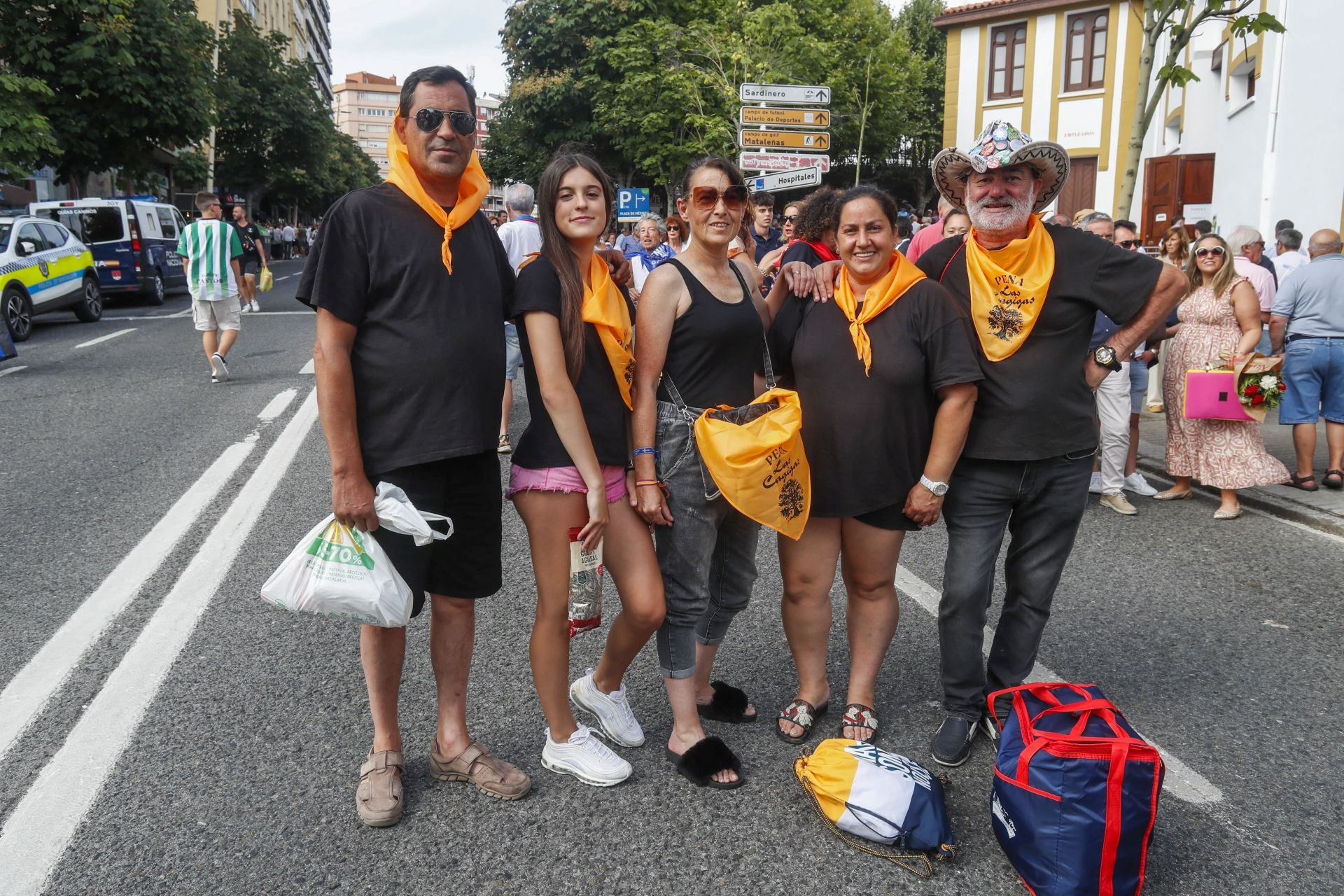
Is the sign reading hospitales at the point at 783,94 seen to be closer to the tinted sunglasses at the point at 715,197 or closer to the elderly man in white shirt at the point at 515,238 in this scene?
the elderly man in white shirt at the point at 515,238

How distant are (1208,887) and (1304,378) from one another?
5774mm

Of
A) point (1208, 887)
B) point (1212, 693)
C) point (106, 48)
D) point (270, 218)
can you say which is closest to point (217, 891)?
point (1208, 887)

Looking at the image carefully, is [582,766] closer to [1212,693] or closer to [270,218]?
[1212,693]

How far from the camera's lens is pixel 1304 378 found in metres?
7.05

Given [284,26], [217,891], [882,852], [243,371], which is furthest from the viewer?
[284,26]

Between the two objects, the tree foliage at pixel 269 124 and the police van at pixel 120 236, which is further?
the tree foliage at pixel 269 124

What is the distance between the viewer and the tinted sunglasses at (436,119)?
2.68m

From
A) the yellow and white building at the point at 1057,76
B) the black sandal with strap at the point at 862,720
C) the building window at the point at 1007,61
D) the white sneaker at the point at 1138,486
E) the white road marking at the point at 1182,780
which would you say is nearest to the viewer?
the white road marking at the point at 1182,780

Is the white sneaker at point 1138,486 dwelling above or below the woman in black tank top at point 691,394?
below

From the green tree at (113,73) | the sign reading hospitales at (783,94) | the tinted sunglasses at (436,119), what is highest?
the green tree at (113,73)

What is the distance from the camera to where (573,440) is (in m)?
2.76

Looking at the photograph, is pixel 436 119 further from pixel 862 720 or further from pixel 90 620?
pixel 90 620

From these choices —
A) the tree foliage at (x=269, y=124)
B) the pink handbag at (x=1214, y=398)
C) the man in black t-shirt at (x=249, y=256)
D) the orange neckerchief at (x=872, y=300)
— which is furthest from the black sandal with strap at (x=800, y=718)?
the tree foliage at (x=269, y=124)

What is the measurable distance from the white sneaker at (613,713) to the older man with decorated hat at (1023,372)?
3.24 feet
